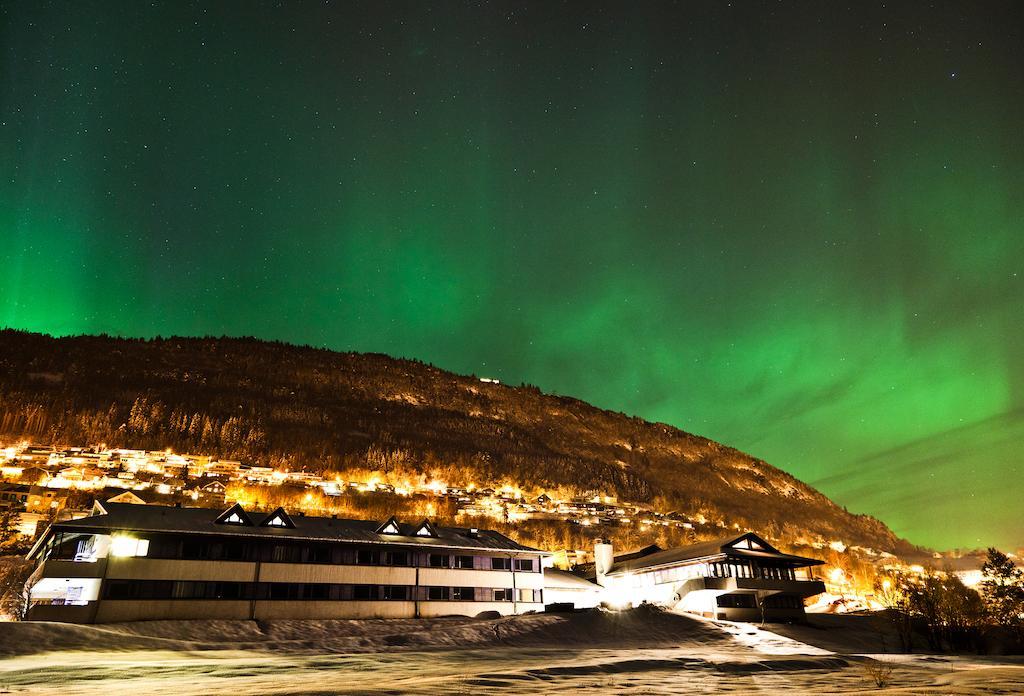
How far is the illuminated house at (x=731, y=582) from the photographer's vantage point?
53.1 metres

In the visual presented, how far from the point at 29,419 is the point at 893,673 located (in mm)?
190461

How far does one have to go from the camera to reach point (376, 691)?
54.8ft

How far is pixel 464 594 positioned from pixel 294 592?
46.5 feet

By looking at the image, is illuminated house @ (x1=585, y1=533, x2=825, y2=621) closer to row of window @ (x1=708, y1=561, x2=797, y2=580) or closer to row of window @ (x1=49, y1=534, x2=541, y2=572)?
row of window @ (x1=708, y1=561, x2=797, y2=580)

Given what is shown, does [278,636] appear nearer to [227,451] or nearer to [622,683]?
[622,683]

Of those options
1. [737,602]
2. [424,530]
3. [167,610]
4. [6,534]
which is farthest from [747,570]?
[6,534]

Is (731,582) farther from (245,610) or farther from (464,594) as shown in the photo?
(245,610)

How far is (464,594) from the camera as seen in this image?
174ft

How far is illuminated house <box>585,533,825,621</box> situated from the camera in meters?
53.1

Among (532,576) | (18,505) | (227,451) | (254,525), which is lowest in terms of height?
(532,576)

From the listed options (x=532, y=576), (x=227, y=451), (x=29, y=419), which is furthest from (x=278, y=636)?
(x=29, y=419)

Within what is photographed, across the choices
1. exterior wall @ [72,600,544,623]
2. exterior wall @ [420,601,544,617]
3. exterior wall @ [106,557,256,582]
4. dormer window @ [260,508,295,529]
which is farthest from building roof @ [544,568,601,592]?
exterior wall @ [106,557,256,582]

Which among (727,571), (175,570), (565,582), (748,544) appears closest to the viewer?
(175,570)

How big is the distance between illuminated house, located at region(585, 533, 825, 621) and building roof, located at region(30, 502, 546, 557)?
13.1m
